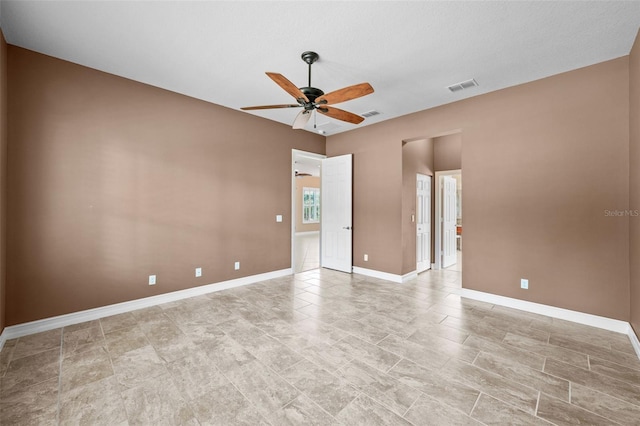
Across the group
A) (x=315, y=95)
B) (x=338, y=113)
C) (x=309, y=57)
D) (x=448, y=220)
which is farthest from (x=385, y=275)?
(x=309, y=57)

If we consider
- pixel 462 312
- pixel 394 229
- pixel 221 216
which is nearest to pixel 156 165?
pixel 221 216

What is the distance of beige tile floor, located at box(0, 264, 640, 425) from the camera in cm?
184

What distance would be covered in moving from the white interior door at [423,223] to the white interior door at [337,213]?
4.48 feet

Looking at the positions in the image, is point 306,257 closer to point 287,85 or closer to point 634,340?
point 287,85

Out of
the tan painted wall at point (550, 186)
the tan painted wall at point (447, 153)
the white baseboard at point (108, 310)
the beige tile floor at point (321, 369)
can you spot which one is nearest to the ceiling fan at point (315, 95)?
the tan painted wall at point (550, 186)

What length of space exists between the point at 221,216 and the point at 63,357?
248cm

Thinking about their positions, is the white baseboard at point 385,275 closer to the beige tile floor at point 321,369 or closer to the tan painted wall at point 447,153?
the beige tile floor at point 321,369

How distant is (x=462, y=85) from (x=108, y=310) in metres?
5.40

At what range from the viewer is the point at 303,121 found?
3.30 m

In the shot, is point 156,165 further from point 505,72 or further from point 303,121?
point 505,72

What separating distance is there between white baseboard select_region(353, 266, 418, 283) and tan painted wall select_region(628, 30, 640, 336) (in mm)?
2768

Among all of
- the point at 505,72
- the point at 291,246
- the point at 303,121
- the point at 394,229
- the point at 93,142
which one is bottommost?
the point at 291,246

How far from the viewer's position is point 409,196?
5242 millimetres

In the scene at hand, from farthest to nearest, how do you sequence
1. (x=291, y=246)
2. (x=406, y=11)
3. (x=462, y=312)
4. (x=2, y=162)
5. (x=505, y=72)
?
(x=291, y=246) → (x=462, y=312) → (x=505, y=72) → (x=2, y=162) → (x=406, y=11)
